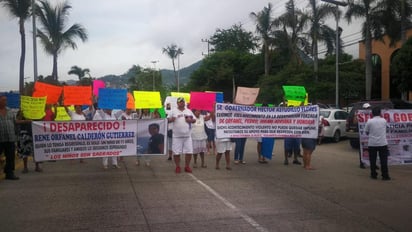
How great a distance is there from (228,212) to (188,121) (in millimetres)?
4100

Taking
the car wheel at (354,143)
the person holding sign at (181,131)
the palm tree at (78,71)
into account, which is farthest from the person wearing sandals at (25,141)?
the palm tree at (78,71)

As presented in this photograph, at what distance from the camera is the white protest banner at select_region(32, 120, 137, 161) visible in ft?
34.3

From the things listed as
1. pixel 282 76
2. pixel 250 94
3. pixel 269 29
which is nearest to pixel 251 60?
pixel 269 29

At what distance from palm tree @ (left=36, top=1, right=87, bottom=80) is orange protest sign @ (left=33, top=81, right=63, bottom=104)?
14.6 metres

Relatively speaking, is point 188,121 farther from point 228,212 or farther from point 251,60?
point 251,60

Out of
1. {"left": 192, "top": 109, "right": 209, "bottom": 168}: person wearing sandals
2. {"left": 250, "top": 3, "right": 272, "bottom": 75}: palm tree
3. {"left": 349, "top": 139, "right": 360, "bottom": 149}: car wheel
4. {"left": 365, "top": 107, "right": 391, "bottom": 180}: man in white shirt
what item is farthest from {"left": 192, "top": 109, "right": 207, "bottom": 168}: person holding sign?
{"left": 250, "top": 3, "right": 272, "bottom": 75}: palm tree

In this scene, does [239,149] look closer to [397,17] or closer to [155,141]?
[155,141]

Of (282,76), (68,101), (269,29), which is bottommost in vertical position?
(68,101)

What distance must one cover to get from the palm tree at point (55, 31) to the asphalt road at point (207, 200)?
17005 millimetres

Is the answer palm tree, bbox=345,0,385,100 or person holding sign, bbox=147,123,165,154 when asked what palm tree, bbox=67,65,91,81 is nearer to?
palm tree, bbox=345,0,385,100

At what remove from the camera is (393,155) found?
37.3 feet

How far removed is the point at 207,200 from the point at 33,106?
6.15 m

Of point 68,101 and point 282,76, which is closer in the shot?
point 68,101

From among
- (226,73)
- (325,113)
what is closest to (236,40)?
(226,73)
